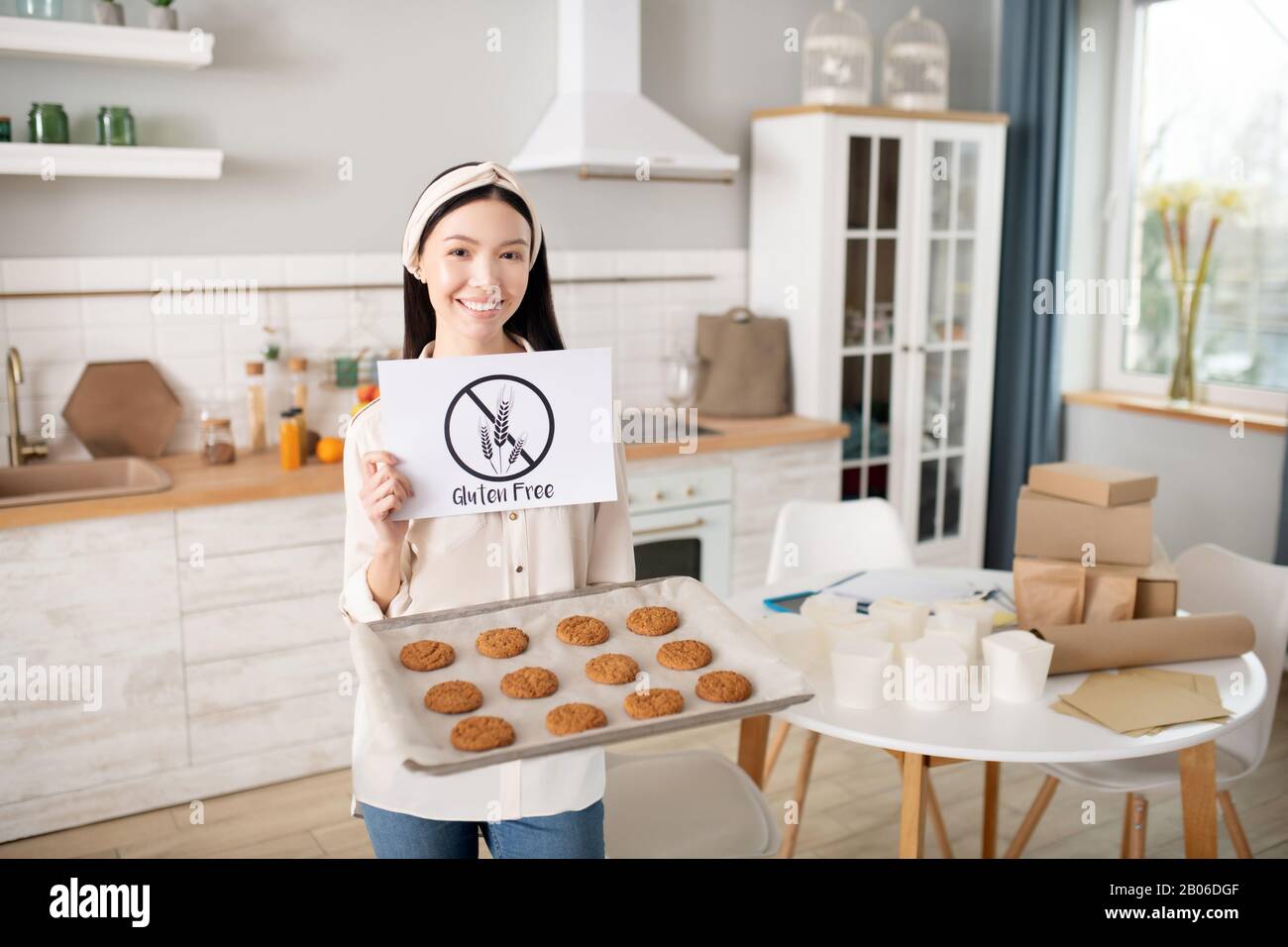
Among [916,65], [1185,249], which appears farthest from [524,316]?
[1185,249]

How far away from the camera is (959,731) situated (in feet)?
5.80

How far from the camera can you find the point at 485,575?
5.04ft

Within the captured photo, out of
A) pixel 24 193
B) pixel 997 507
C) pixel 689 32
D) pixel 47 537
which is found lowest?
pixel 997 507

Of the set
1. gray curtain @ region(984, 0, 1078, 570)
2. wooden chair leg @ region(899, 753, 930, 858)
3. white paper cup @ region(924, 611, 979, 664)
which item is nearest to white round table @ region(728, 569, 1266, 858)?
wooden chair leg @ region(899, 753, 930, 858)

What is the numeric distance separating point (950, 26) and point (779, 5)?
812 millimetres

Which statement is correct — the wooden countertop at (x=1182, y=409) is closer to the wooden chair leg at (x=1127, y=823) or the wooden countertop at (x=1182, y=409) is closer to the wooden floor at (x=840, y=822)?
the wooden floor at (x=840, y=822)

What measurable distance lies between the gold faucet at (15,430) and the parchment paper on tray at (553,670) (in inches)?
81.8

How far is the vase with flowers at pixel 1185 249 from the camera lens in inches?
165

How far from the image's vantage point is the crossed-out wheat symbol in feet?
4.75

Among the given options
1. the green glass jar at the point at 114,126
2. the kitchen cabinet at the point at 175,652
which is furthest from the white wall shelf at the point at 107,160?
the kitchen cabinet at the point at 175,652

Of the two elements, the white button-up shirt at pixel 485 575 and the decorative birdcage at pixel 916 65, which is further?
the decorative birdcage at pixel 916 65

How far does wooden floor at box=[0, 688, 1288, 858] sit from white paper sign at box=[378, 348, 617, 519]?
160 centimetres
